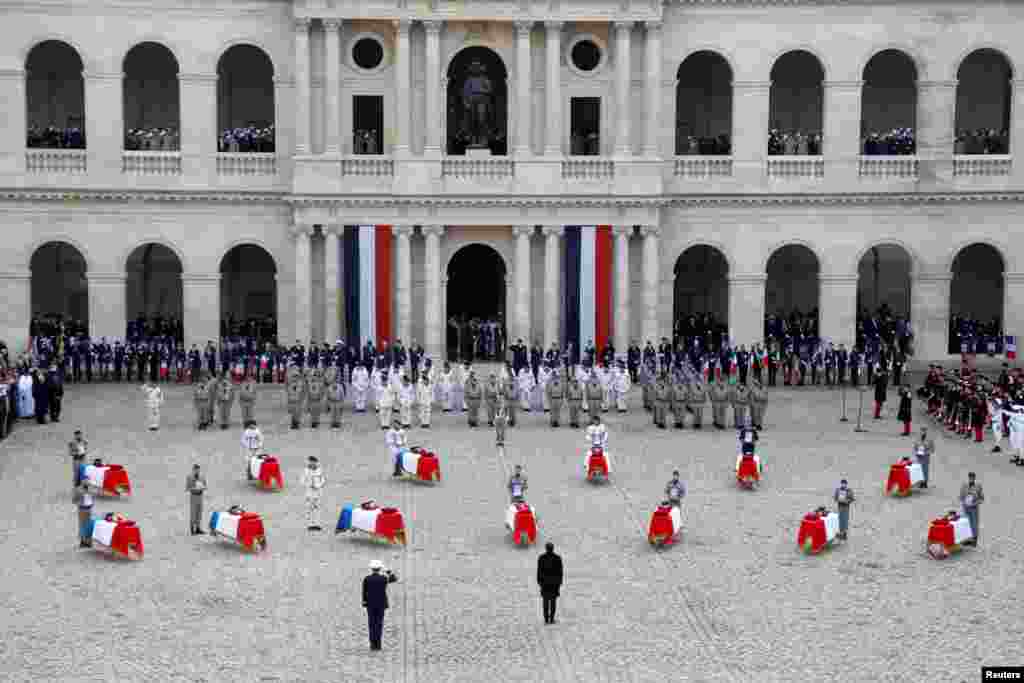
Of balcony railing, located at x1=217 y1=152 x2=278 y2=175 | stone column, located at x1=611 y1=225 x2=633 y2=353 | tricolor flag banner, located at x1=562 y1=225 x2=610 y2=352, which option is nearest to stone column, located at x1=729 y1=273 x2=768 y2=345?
stone column, located at x1=611 y1=225 x2=633 y2=353

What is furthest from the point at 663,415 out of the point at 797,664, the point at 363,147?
the point at 797,664

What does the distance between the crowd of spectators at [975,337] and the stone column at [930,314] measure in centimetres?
84

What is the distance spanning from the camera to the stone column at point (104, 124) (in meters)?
56.2

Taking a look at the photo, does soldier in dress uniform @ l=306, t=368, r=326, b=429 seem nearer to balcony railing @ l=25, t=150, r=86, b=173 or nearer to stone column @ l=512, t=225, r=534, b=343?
stone column @ l=512, t=225, r=534, b=343

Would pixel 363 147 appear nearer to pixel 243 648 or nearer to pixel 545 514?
pixel 545 514

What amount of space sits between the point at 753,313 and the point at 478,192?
38.2 feet

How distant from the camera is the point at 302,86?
5581 cm

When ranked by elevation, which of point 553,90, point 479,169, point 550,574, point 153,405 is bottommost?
point 550,574

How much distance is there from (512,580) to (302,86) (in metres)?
31.1

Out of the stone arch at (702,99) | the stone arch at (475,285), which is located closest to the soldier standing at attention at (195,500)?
the stone arch at (475,285)

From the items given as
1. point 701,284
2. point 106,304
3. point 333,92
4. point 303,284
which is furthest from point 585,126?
point 106,304

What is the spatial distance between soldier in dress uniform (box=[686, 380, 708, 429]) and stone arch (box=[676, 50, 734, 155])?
17984 mm

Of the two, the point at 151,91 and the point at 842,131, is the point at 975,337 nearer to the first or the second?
the point at 842,131

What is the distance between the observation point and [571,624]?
26.5 meters
